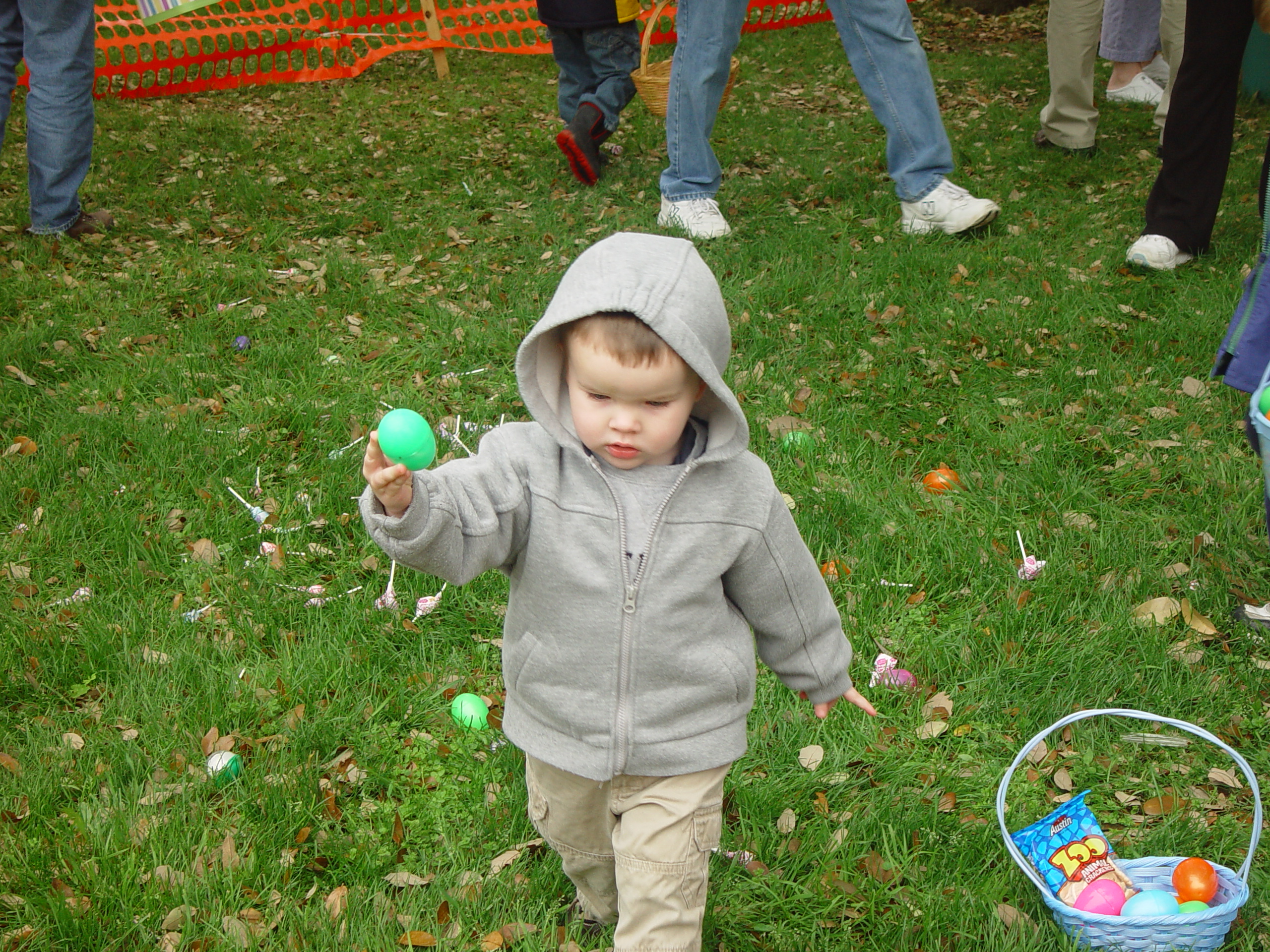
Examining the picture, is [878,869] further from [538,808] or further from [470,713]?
[470,713]

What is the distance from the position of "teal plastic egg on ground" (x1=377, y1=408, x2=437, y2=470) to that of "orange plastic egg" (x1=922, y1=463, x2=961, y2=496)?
2436mm

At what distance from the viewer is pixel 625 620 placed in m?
→ 1.87

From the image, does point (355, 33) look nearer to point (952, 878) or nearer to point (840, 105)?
point (840, 105)

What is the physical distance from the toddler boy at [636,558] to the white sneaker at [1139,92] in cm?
759

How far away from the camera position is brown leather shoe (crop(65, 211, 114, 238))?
5.96 meters

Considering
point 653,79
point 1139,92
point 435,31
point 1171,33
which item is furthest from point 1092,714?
point 435,31

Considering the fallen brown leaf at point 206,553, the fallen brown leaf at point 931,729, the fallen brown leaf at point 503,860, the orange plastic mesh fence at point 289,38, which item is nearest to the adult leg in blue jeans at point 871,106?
the fallen brown leaf at point 206,553

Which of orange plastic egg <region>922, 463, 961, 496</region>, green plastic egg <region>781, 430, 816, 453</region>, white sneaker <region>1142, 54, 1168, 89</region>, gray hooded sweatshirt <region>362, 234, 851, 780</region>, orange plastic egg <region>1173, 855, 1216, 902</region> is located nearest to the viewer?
gray hooded sweatshirt <region>362, 234, 851, 780</region>

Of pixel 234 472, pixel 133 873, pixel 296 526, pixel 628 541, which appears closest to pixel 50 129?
pixel 234 472

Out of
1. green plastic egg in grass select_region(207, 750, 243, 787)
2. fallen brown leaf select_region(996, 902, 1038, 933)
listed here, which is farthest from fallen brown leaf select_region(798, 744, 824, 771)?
green plastic egg in grass select_region(207, 750, 243, 787)

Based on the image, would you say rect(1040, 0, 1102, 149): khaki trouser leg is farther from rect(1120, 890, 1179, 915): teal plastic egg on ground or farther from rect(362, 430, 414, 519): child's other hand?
rect(362, 430, 414, 519): child's other hand

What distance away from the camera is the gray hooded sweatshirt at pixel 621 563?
5.98 feet

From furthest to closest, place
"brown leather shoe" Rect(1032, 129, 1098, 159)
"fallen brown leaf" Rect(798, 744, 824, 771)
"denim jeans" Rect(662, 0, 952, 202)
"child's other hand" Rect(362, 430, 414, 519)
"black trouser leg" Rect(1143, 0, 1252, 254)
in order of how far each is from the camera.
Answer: "brown leather shoe" Rect(1032, 129, 1098, 159), "denim jeans" Rect(662, 0, 952, 202), "black trouser leg" Rect(1143, 0, 1252, 254), "fallen brown leaf" Rect(798, 744, 824, 771), "child's other hand" Rect(362, 430, 414, 519)

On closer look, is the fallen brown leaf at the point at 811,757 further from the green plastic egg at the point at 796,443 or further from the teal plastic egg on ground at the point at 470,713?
the green plastic egg at the point at 796,443
